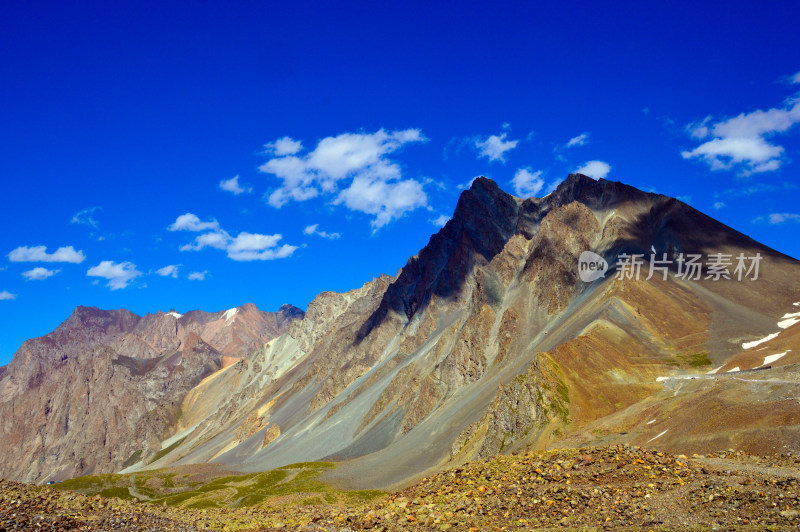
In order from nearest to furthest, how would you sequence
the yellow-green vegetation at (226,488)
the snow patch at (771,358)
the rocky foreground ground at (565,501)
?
the rocky foreground ground at (565,501) < the yellow-green vegetation at (226,488) < the snow patch at (771,358)

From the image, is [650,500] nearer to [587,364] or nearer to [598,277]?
[587,364]

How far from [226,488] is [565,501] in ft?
344

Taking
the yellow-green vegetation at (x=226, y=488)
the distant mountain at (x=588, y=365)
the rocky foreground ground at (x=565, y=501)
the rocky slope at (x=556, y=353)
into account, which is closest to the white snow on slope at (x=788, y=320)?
the distant mountain at (x=588, y=365)

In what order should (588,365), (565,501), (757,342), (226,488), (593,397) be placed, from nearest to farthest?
(565,501) → (593,397) → (588,365) → (757,342) → (226,488)

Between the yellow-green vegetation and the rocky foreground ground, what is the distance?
39.3 m

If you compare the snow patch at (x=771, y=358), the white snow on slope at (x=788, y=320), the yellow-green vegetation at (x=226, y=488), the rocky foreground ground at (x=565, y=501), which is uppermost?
the white snow on slope at (x=788, y=320)

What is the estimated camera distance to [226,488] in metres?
117

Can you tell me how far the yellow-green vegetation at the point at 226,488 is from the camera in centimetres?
8325

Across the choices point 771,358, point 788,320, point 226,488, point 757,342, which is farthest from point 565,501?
point 788,320

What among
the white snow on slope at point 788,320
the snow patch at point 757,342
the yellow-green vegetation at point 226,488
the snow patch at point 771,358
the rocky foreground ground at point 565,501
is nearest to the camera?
the rocky foreground ground at point 565,501

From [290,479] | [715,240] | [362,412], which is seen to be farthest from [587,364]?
[715,240]

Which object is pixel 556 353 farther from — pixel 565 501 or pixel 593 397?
pixel 565 501

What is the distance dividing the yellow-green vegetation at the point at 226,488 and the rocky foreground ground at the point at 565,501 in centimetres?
3935

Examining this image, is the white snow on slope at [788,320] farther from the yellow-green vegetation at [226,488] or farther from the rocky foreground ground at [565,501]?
the rocky foreground ground at [565,501]
